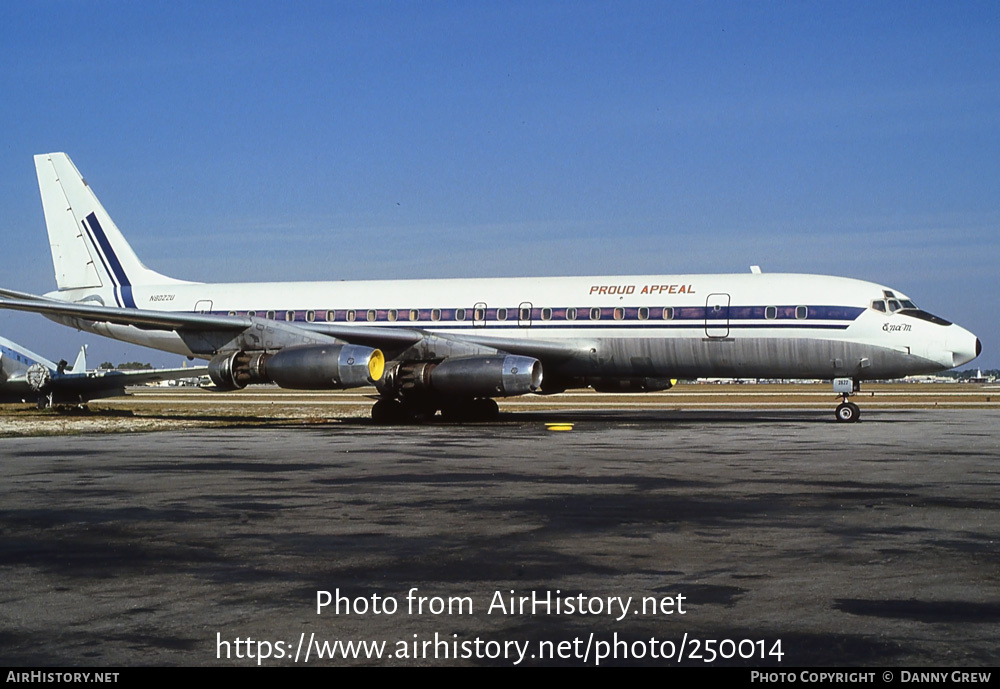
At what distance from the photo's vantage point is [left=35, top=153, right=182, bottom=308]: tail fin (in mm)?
32688

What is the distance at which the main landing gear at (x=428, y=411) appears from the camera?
28.1 meters

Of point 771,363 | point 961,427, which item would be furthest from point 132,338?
point 961,427

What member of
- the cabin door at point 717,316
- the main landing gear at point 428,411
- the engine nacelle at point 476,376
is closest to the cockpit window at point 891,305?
the cabin door at point 717,316

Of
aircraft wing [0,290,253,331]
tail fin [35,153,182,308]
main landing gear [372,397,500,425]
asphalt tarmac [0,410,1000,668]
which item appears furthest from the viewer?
tail fin [35,153,182,308]

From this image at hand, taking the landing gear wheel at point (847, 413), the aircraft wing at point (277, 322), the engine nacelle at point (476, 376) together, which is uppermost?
the aircraft wing at point (277, 322)

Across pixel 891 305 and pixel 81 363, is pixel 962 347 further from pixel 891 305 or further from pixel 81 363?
pixel 81 363

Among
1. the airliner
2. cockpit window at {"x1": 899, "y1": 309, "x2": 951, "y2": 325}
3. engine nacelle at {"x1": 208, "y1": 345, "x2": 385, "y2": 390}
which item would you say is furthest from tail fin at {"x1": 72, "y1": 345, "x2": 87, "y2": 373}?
cockpit window at {"x1": 899, "y1": 309, "x2": 951, "y2": 325}

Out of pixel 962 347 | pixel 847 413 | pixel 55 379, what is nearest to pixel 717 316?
pixel 847 413

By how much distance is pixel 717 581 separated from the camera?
23.2 ft

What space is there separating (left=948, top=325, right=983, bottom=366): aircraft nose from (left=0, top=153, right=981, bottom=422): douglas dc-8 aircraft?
0.11ft

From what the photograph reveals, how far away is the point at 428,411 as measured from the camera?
93.2ft

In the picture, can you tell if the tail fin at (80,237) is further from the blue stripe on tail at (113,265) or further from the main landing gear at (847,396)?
the main landing gear at (847,396)

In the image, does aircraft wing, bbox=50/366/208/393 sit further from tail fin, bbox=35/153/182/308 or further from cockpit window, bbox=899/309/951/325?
cockpit window, bbox=899/309/951/325

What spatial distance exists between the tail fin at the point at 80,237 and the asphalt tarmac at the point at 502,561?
Result: 1781cm
